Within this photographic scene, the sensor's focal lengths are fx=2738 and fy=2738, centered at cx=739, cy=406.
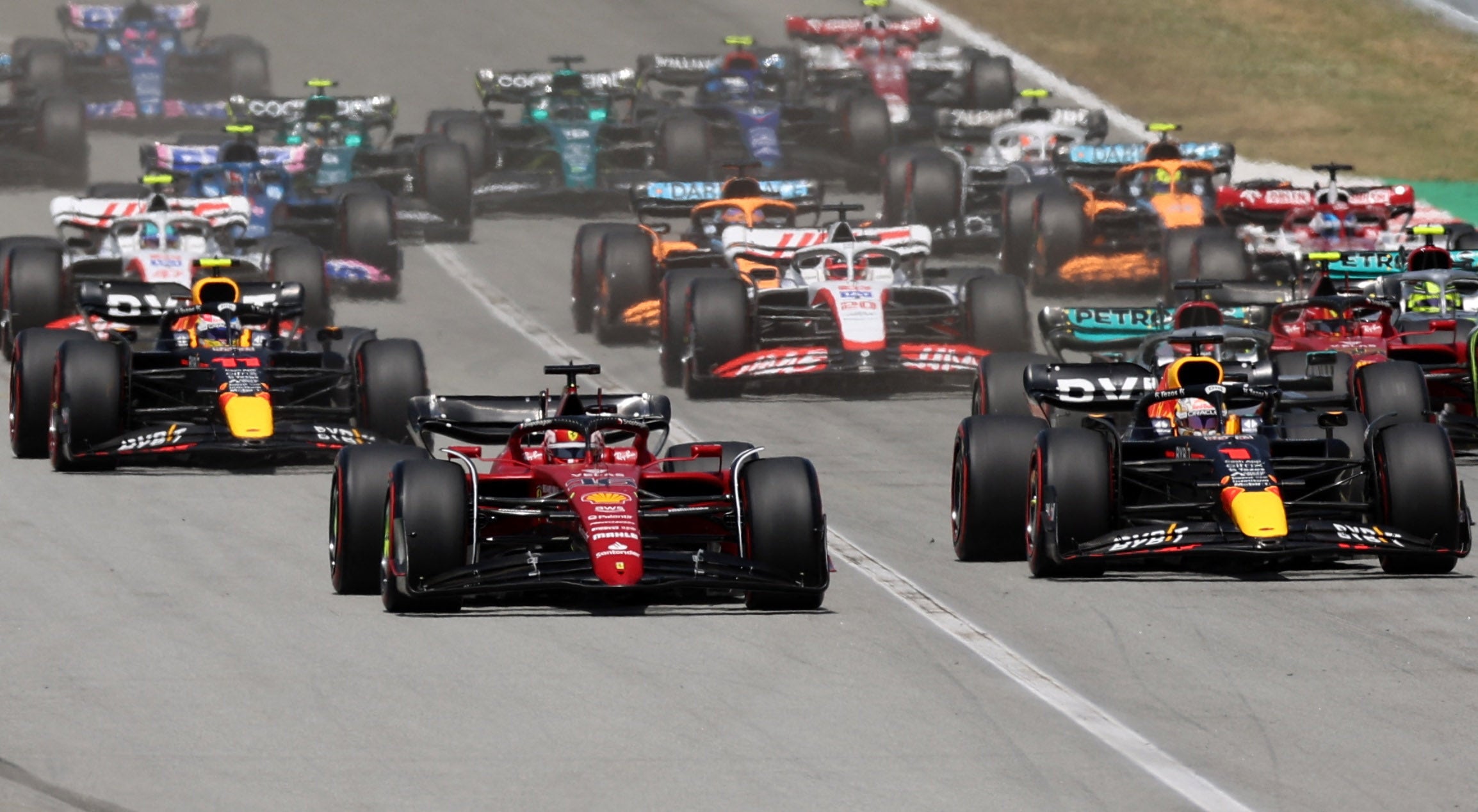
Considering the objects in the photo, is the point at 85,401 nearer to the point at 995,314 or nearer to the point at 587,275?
the point at 995,314

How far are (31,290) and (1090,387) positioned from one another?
12165 millimetres

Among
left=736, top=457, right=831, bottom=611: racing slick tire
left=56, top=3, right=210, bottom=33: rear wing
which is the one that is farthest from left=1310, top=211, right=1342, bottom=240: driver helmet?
left=56, top=3, right=210, bottom=33: rear wing

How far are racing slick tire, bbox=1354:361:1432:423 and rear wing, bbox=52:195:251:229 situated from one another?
12.3m

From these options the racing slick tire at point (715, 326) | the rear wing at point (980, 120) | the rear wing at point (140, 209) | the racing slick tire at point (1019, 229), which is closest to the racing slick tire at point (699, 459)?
the racing slick tire at point (715, 326)

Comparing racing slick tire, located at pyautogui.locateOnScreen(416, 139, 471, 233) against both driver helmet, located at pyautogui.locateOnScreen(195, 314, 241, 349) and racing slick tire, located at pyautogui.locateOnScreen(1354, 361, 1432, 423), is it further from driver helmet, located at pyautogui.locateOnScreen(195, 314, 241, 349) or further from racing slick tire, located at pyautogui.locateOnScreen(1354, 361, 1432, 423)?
racing slick tire, located at pyautogui.locateOnScreen(1354, 361, 1432, 423)

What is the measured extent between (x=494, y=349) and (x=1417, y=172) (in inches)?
766

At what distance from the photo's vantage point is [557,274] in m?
33.6

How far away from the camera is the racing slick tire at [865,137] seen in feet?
131

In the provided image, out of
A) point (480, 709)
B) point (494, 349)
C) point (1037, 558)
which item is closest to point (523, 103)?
point (494, 349)

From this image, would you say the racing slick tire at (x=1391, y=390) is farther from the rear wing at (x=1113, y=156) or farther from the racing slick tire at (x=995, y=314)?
the rear wing at (x=1113, y=156)

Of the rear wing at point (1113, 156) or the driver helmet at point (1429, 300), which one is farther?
the rear wing at point (1113, 156)

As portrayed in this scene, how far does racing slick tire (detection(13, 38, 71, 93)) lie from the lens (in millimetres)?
44750

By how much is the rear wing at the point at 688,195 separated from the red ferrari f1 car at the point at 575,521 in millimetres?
14709

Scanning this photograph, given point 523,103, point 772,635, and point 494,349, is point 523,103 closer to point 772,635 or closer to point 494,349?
point 494,349
